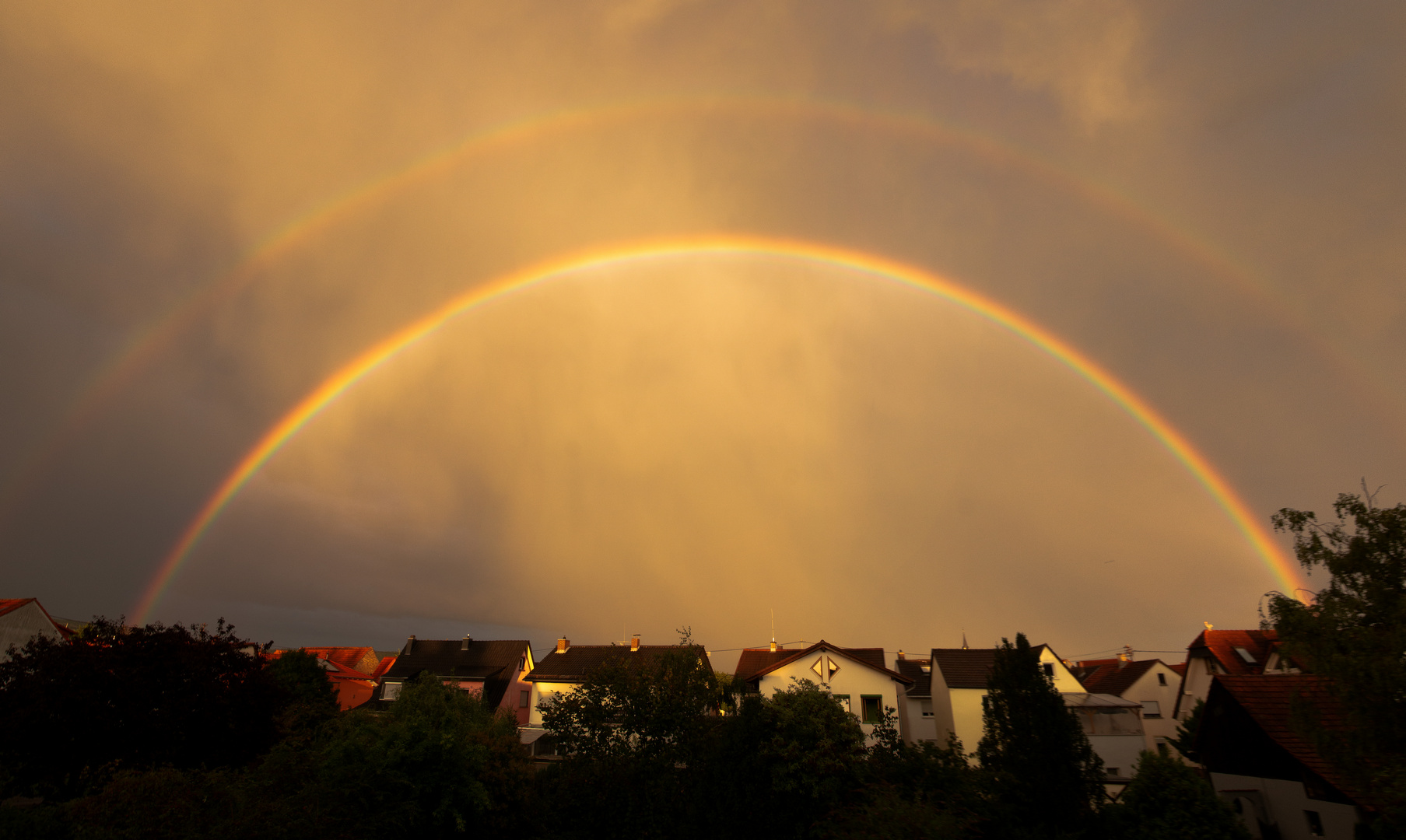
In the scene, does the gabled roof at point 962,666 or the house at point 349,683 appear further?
the house at point 349,683

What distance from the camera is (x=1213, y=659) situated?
1838 inches

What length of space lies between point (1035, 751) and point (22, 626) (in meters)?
63.0

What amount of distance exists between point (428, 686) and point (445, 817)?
5.20 metres

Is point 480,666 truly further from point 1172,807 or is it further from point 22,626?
point 1172,807

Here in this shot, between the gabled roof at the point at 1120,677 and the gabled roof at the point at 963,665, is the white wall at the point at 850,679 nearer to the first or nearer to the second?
the gabled roof at the point at 963,665

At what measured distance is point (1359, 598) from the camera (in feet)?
51.8

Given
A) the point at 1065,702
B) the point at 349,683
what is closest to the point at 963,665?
the point at 1065,702

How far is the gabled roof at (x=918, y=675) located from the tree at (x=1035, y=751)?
28630 millimetres

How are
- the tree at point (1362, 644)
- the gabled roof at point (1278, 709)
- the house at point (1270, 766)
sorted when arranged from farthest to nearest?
1. the house at point (1270, 766)
2. the gabled roof at point (1278, 709)
3. the tree at point (1362, 644)

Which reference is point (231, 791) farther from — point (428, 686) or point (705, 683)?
point (705, 683)

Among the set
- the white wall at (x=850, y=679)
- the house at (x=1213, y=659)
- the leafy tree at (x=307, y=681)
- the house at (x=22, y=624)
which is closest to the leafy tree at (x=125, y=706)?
the leafy tree at (x=307, y=681)

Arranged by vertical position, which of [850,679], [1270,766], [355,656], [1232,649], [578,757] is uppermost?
[355,656]

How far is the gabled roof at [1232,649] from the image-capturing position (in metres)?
45.9

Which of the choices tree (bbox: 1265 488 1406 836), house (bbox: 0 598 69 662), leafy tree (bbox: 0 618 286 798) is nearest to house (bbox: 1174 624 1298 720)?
tree (bbox: 1265 488 1406 836)
